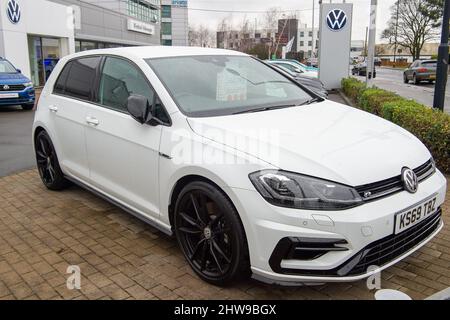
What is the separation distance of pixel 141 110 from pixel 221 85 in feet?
2.49

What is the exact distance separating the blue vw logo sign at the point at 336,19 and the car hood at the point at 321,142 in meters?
17.1

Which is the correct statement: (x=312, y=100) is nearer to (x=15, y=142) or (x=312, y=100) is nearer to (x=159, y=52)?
(x=159, y=52)

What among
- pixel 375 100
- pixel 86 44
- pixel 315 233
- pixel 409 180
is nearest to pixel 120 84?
pixel 315 233

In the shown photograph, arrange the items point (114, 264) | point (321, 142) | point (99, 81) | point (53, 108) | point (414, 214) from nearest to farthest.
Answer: point (414, 214), point (321, 142), point (114, 264), point (99, 81), point (53, 108)

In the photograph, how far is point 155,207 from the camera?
3531 mm

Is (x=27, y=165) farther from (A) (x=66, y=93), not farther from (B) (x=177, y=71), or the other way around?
(B) (x=177, y=71)

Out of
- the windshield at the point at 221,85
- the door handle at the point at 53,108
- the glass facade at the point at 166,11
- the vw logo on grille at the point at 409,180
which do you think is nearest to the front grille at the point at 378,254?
the vw logo on grille at the point at 409,180

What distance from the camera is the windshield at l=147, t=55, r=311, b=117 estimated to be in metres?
3.50

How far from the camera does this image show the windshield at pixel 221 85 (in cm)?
350

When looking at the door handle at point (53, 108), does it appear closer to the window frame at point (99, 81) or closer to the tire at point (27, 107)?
the window frame at point (99, 81)

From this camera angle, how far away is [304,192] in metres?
2.63

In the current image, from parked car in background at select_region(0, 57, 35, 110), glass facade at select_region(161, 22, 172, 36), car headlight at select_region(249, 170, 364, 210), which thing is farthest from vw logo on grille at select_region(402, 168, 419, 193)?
glass facade at select_region(161, 22, 172, 36)

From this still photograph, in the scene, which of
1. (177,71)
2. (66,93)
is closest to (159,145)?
(177,71)

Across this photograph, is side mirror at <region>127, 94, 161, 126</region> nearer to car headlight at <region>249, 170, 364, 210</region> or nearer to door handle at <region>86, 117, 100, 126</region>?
door handle at <region>86, 117, 100, 126</region>
